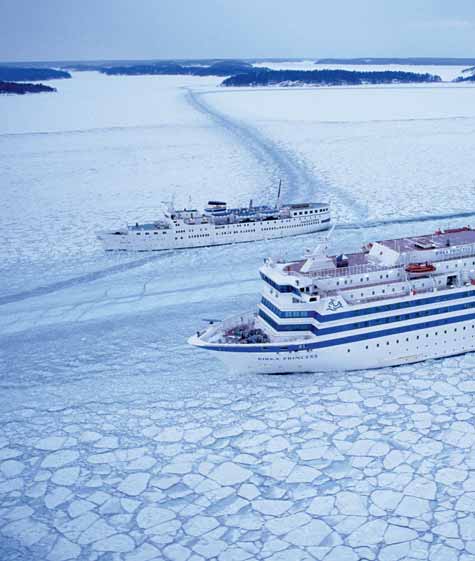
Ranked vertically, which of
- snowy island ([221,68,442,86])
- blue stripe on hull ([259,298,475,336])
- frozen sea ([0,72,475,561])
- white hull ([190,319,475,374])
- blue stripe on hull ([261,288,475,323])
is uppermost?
snowy island ([221,68,442,86])

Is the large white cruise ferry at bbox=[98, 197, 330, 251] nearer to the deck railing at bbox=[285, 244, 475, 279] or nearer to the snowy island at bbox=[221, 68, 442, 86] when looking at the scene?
the deck railing at bbox=[285, 244, 475, 279]

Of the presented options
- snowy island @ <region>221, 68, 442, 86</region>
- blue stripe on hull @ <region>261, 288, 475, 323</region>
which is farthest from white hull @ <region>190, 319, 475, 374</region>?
snowy island @ <region>221, 68, 442, 86</region>

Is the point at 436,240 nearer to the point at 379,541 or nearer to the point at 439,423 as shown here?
the point at 439,423

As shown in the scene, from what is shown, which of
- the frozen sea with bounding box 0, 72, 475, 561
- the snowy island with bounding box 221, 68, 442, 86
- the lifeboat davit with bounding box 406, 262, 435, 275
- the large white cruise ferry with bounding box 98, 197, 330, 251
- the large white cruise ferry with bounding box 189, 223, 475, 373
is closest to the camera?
the frozen sea with bounding box 0, 72, 475, 561

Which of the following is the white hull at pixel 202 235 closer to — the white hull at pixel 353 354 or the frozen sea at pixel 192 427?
the frozen sea at pixel 192 427

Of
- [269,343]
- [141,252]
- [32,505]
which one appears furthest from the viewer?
[141,252]

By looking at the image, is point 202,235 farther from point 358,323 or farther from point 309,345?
point 358,323

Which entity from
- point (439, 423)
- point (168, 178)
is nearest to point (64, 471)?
point (439, 423)
